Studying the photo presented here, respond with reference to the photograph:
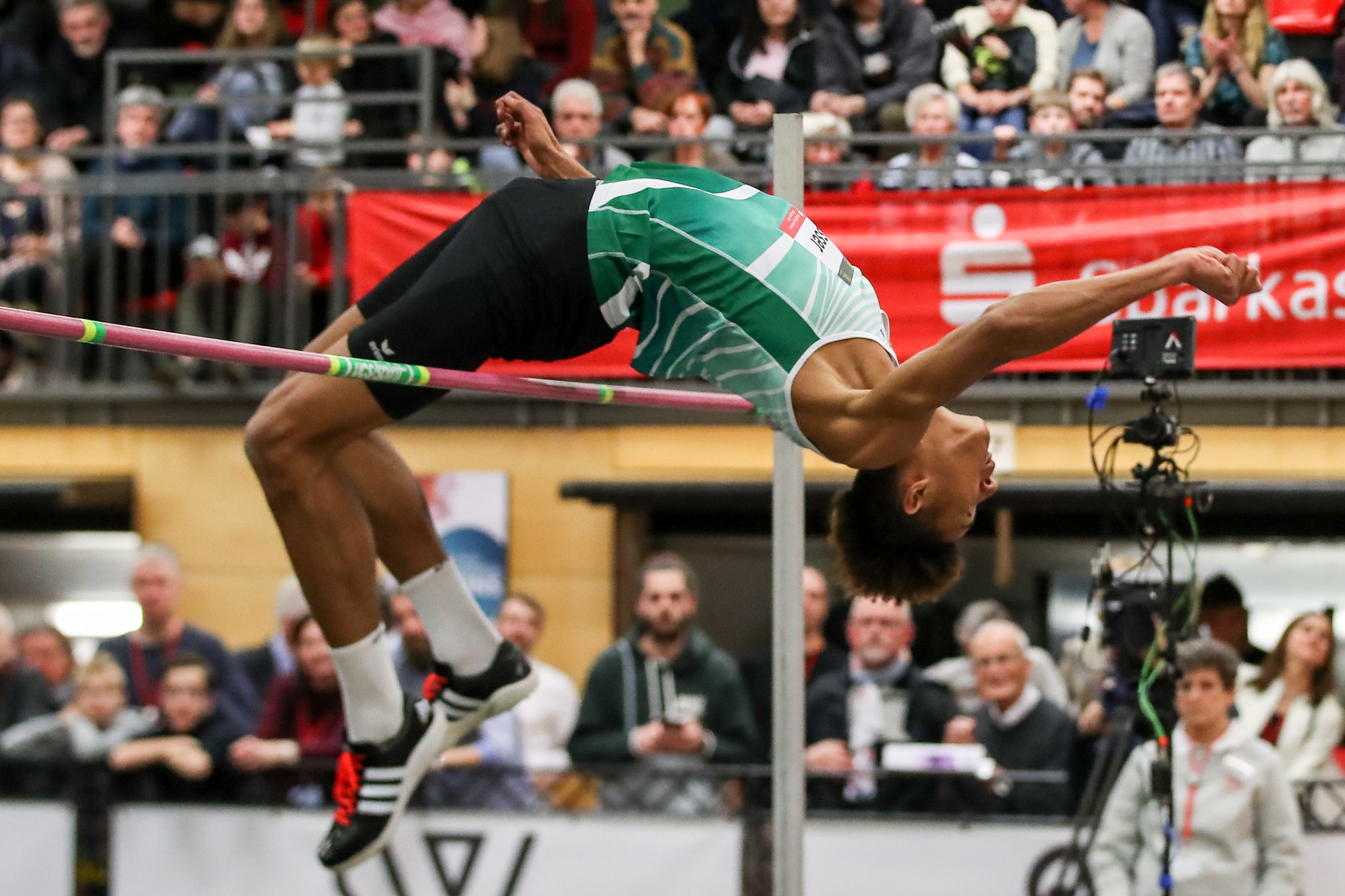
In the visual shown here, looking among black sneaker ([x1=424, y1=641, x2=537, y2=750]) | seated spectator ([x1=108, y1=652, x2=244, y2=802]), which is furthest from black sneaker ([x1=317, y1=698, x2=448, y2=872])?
seated spectator ([x1=108, y1=652, x2=244, y2=802])

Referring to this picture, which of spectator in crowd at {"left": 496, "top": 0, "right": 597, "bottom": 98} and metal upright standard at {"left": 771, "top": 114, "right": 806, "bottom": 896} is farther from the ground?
spectator in crowd at {"left": 496, "top": 0, "right": 597, "bottom": 98}

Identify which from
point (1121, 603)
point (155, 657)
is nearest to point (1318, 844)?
point (1121, 603)

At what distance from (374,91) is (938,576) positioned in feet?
17.4

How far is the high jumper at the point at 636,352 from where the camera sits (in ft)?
10.2

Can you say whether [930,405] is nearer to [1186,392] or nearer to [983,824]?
[983,824]

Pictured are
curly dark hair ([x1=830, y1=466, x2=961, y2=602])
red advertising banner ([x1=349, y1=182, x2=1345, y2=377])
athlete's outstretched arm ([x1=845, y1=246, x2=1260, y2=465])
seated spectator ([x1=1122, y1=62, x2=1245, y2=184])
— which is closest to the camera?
athlete's outstretched arm ([x1=845, y1=246, x2=1260, y2=465])

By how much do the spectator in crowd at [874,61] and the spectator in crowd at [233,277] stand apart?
8.16 ft

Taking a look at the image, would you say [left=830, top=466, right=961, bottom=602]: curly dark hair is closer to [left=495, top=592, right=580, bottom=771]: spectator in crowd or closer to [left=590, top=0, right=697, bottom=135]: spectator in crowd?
[left=495, top=592, right=580, bottom=771]: spectator in crowd

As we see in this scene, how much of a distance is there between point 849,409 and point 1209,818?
8.11ft

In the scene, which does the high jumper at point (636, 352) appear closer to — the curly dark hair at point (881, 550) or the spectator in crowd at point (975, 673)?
the curly dark hair at point (881, 550)

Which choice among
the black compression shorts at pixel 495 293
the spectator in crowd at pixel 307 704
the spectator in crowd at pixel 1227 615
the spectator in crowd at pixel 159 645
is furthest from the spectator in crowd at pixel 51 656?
the spectator in crowd at pixel 1227 615

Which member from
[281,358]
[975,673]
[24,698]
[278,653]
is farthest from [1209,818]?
[24,698]

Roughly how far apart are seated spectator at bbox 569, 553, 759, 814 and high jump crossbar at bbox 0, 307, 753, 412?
203cm

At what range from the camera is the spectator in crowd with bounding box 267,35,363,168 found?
26.4 feet
